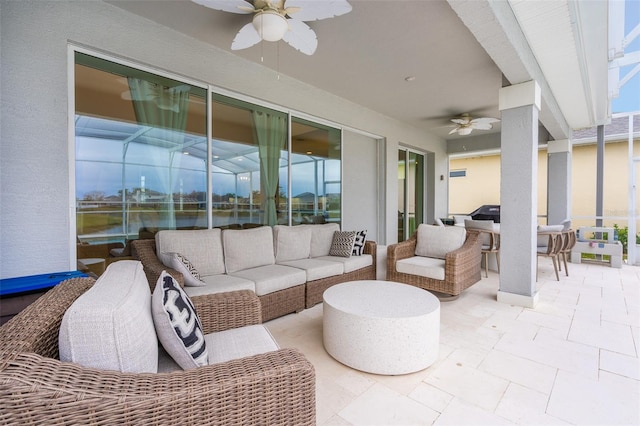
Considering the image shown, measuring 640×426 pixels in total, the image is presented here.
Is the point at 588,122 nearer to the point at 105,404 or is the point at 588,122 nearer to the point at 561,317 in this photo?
the point at 561,317

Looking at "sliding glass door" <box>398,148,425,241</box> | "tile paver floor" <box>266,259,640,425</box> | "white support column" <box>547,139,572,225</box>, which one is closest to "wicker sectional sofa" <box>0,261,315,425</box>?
"tile paver floor" <box>266,259,640,425</box>

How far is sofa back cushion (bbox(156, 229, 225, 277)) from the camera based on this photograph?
2789 millimetres

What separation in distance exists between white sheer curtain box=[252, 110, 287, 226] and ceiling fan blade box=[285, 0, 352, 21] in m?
1.92

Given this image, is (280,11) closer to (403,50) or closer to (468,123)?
(403,50)

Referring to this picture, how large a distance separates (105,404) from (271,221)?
3.42 metres

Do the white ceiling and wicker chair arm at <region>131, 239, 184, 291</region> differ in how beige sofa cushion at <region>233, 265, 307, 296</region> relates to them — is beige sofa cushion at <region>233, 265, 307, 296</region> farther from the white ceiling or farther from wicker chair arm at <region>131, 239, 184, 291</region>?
the white ceiling

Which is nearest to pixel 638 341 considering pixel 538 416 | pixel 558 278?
pixel 538 416

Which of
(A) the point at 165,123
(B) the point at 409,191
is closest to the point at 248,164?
(A) the point at 165,123

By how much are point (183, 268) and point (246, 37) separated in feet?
6.58

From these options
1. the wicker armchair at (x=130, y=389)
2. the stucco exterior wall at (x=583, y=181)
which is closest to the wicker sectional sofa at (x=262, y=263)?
the wicker armchair at (x=130, y=389)

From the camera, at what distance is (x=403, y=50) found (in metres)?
3.37

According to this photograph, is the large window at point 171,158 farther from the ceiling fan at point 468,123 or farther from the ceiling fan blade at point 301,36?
the ceiling fan at point 468,123

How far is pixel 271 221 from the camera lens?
416 centimetres

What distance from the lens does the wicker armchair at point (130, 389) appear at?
71 cm
